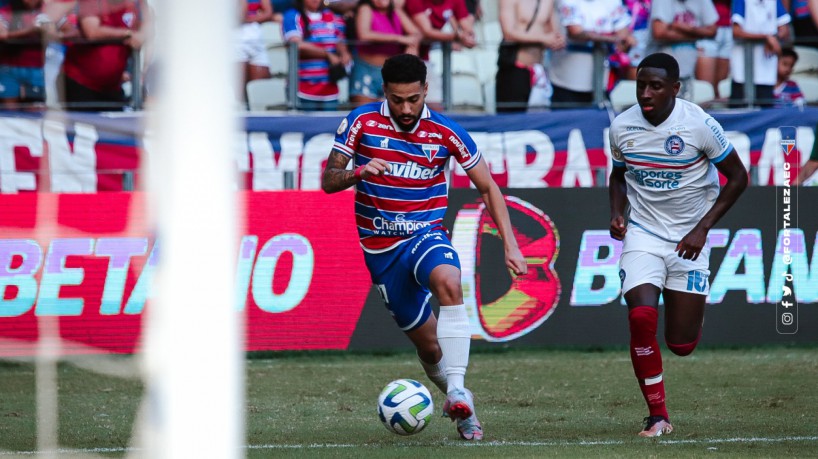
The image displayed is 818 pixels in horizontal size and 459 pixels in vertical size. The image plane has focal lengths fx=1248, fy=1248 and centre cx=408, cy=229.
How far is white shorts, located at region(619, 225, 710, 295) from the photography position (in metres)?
7.84

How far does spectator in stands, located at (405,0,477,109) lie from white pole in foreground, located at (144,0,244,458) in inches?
383

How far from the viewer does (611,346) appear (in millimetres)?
12234

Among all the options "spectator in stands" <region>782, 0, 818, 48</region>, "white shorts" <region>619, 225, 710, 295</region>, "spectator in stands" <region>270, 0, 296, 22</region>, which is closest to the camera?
"white shorts" <region>619, 225, 710, 295</region>

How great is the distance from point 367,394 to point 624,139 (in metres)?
3.06

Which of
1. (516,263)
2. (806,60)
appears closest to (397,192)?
(516,263)

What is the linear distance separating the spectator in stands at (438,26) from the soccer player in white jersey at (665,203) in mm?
5288

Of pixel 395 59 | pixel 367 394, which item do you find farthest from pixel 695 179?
pixel 367 394

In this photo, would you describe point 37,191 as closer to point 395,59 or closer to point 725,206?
point 395,59

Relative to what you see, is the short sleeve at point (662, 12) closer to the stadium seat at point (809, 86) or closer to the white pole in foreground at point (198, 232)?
the stadium seat at point (809, 86)

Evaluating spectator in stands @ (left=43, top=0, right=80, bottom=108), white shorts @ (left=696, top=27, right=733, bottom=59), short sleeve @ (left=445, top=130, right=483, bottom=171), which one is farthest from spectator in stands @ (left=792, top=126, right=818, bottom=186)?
spectator in stands @ (left=43, top=0, right=80, bottom=108)

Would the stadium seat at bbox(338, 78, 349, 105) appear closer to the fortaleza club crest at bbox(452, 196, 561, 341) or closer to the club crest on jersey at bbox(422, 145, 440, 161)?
the fortaleza club crest at bbox(452, 196, 561, 341)

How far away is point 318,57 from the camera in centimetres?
1318

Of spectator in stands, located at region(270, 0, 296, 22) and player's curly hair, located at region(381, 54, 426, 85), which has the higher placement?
spectator in stands, located at region(270, 0, 296, 22)

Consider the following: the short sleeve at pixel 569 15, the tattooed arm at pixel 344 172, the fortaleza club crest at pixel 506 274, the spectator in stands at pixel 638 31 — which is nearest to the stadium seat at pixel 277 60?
the fortaleza club crest at pixel 506 274
